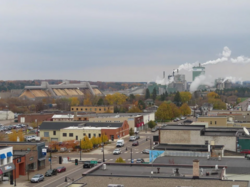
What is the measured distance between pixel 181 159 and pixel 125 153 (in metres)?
12.9

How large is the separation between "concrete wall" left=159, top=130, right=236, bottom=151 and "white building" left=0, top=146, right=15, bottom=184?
29.2 feet

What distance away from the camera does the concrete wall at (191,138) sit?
26125 mm

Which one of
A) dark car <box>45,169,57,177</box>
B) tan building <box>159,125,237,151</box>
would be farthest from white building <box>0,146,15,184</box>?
tan building <box>159,125,237,151</box>

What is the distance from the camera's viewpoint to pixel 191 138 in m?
26.8

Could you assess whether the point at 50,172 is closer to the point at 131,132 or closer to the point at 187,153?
the point at 187,153

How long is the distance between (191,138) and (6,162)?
1072 cm

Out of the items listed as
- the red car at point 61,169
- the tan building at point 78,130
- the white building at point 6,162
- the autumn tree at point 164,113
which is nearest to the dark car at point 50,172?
the red car at point 61,169

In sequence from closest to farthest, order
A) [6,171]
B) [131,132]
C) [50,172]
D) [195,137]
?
1. [6,171]
2. [50,172]
3. [195,137]
4. [131,132]

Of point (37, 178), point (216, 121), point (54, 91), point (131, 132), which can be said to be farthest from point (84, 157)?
point (54, 91)

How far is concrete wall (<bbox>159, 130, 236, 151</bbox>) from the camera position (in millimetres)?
26125

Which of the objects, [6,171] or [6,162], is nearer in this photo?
[6,171]

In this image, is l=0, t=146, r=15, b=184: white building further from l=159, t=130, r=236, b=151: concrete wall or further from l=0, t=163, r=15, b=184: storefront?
l=159, t=130, r=236, b=151: concrete wall

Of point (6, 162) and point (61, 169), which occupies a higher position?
point (6, 162)

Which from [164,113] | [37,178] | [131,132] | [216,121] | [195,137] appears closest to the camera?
[37,178]
